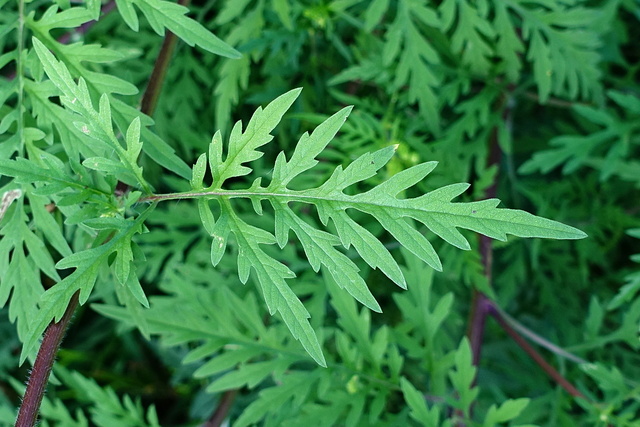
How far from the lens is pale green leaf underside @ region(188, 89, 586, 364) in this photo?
0.93 metres

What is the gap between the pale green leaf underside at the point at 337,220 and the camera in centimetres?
93

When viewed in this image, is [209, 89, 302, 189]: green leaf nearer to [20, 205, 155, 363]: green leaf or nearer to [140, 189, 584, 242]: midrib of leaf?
[140, 189, 584, 242]: midrib of leaf

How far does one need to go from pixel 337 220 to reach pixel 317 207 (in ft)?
0.16

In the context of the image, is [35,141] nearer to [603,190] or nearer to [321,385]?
[321,385]

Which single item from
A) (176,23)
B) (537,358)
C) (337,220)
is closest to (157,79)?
(176,23)

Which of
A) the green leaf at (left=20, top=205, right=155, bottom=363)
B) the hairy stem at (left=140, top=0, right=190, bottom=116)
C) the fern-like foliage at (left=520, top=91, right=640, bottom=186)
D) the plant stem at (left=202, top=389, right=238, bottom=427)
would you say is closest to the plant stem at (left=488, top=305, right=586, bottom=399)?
the fern-like foliage at (left=520, top=91, right=640, bottom=186)

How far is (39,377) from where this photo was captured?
970 mm

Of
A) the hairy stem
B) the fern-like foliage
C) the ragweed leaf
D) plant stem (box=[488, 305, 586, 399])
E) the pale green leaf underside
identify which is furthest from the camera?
the fern-like foliage

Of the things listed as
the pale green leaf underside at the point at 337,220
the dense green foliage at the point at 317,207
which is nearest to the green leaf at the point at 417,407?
the dense green foliage at the point at 317,207

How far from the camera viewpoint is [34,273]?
1125mm

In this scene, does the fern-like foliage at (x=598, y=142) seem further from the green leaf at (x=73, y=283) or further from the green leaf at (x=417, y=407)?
the green leaf at (x=73, y=283)

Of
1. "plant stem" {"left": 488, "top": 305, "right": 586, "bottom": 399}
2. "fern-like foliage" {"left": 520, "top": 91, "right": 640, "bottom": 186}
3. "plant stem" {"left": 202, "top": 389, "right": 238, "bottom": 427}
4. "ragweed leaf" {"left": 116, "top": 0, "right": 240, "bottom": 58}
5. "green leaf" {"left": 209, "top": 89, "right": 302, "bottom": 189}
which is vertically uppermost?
"ragweed leaf" {"left": 116, "top": 0, "right": 240, "bottom": 58}

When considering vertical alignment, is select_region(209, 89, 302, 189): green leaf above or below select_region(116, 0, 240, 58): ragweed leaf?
below

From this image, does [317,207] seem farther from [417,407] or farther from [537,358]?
[537,358]
